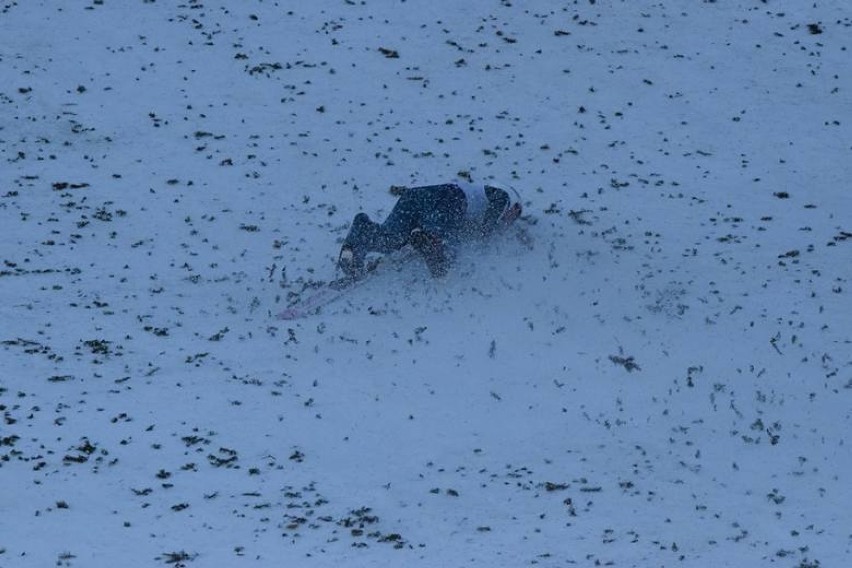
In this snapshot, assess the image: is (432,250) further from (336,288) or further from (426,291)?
(336,288)

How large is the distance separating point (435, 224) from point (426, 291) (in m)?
1.21

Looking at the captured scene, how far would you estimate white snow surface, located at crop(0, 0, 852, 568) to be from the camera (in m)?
11.1

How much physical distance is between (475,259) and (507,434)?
5.43 metres

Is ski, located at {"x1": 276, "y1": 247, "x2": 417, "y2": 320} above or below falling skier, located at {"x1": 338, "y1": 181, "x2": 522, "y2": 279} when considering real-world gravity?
below

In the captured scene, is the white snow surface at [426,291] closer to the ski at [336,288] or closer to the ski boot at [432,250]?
the ski at [336,288]

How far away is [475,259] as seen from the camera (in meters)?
17.9

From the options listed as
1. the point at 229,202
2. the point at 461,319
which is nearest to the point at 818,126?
the point at 461,319

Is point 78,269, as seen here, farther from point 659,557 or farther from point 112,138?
point 659,557

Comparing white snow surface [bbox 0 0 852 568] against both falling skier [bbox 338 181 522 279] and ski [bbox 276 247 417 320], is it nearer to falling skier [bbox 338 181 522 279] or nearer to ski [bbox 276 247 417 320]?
ski [bbox 276 247 417 320]

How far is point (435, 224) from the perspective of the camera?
17.3 m

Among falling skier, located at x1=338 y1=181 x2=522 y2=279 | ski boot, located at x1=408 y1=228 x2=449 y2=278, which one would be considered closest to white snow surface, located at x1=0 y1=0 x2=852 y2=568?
ski boot, located at x1=408 y1=228 x2=449 y2=278

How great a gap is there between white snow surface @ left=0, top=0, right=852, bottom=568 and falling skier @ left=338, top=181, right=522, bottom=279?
0.46 m

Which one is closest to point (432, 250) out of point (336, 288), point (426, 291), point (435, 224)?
point (435, 224)

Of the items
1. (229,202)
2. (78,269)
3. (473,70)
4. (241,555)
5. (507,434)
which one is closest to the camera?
(241,555)
